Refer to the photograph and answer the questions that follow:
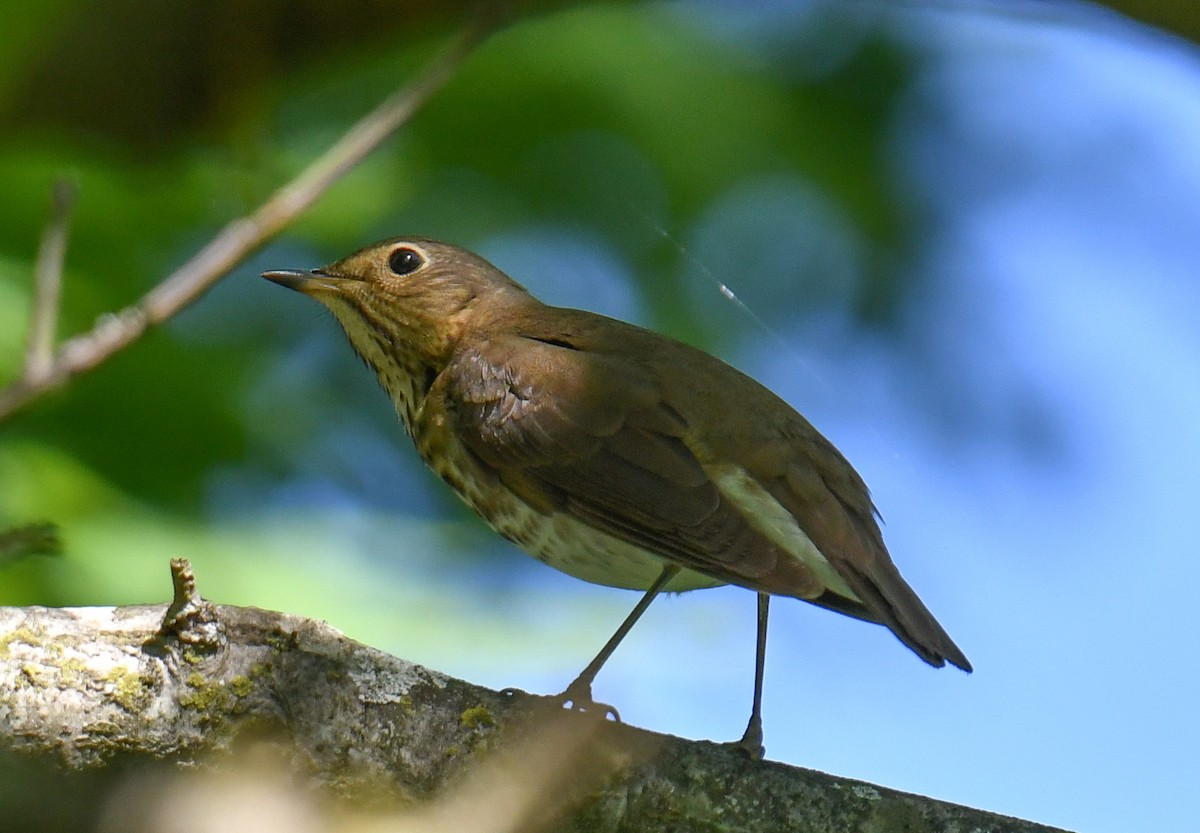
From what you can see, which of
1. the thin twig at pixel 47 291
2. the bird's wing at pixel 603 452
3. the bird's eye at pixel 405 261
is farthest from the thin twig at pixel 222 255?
the bird's eye at pixel 405 261

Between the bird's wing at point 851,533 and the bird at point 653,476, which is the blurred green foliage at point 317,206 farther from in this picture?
the bird's wing at point 851,533

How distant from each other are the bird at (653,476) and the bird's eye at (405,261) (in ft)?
1.49

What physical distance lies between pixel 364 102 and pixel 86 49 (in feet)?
4.12

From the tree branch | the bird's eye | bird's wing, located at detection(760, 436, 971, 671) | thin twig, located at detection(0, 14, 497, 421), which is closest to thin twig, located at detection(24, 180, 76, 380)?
thin twig, located at detection(0, 14, 497, 421)

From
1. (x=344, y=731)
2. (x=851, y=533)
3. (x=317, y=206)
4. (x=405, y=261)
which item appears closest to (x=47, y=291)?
(x=344, y=731)

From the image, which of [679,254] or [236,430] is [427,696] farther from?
[679,254]

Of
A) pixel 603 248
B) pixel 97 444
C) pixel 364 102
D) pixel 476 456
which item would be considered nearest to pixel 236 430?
pixel 97 444

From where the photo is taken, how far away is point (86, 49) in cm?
526

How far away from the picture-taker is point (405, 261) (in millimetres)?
4398

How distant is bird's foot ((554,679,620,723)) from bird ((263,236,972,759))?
14 mm

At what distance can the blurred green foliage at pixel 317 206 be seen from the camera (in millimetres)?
4312

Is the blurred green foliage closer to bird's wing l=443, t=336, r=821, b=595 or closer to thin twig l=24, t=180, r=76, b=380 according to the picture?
bird's wing l=443, t=336, r=821, b=595

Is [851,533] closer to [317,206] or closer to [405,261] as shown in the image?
[405,261]

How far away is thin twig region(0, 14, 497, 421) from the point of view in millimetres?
2598
